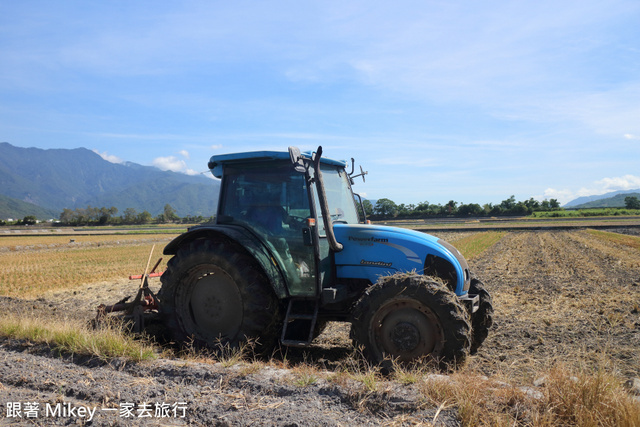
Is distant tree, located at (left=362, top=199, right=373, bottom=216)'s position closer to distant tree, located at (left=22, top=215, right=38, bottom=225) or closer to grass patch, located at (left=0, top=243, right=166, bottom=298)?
grass patch, located at (left=0, top=243, right=166, bottom=298)

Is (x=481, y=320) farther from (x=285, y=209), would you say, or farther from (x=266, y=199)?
(x=266, y=199)

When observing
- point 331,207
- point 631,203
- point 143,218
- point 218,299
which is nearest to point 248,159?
point 331,207

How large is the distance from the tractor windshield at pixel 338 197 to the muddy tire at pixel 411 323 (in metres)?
1.12

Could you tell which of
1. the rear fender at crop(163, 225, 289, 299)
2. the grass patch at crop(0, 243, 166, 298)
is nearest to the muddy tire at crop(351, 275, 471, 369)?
the rear fender at crop(163, 225, 289, 299)

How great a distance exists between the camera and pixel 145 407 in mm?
3791

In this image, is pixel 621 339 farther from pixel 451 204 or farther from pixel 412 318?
pixel 451 204

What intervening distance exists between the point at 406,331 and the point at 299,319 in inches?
58.9

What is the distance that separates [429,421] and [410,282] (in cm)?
153

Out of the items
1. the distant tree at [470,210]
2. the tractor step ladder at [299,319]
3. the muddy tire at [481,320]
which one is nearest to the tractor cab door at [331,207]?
the tractor step ladder at [299,319]

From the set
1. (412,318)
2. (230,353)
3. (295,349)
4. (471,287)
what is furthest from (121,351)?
Result: (471,287)

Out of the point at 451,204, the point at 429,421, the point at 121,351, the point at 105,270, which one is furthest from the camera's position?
the point at 451,204

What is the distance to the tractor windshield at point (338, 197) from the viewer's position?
18.5 ft

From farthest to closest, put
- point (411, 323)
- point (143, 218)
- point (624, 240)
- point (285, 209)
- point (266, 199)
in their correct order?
point (143, 218) → point (624, 240) → point (266, 199) → point (285, 209) → point (411, 323)

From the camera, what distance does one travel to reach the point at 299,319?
18.2 feet
